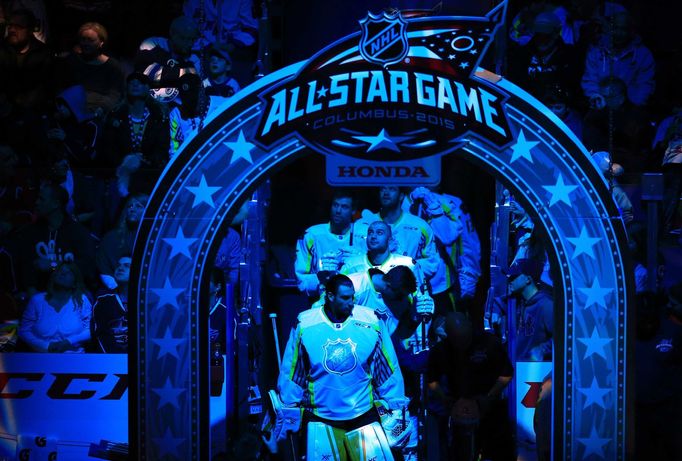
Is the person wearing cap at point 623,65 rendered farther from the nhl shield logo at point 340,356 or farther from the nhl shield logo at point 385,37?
the nhl shield logo at point 340,356

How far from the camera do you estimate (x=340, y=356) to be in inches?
279

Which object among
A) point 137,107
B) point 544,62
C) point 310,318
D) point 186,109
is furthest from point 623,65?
point 137,107

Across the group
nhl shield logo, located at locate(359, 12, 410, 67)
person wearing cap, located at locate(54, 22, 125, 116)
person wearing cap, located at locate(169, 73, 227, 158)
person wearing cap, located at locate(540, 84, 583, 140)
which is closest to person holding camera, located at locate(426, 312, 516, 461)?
person wearing cap, located at locate(540, 84, 583, 140)

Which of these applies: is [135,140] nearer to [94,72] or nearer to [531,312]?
[94,72]

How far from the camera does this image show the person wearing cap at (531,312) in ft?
23.2

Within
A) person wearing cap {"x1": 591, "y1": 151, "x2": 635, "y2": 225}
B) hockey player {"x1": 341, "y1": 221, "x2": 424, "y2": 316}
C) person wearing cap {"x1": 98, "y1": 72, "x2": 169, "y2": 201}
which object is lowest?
hockey player {"x1": 341, "y1": 221, "x2": 424, "y2": 316}

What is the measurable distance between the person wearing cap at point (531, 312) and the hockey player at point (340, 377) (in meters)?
0.90

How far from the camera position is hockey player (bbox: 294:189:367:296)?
7586 mm

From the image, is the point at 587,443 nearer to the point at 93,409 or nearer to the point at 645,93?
the point at 645,93

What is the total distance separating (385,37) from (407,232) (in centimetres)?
180

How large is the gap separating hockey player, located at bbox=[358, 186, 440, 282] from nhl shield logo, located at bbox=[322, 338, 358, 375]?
87cm

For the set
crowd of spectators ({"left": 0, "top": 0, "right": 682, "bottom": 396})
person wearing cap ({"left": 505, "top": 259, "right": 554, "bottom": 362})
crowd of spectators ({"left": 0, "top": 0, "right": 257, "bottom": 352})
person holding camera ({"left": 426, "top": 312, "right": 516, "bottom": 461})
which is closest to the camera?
person holding camera ({"left": 426, "top": 312, "right": 516, "bottom": 461})

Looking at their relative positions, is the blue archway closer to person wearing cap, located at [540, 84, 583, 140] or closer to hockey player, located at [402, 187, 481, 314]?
person wearing cap, located at [540, 84, 583, 140]

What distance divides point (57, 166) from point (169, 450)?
246cm
